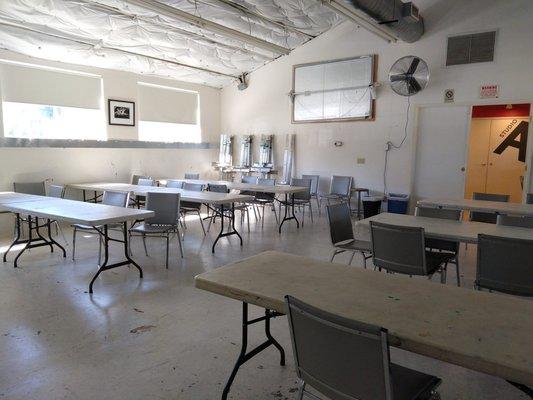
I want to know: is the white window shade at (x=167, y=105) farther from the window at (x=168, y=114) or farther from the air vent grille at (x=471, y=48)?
the air vent grille at (x=471, y=48)

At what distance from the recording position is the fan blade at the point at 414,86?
680 cm

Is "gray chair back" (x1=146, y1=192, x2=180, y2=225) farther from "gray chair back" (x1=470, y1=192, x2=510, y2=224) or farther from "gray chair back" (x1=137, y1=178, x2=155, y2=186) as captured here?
"gray chair back" (x1=470, y1=192, x2=510, y2=224)

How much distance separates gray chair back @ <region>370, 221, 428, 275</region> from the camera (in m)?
2.79

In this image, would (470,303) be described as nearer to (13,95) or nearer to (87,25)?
(87,25)

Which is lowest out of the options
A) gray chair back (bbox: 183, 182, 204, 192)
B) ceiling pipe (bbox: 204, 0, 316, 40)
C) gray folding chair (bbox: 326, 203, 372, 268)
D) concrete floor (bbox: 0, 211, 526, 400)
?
concrete floor (bbox: 0, 211, 526, 400)

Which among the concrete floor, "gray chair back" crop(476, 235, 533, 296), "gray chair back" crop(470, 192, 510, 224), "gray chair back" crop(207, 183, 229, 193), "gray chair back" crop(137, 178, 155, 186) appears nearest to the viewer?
the concrete floor

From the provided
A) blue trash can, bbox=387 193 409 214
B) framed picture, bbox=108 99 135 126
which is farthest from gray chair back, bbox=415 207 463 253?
framed picture, bbox=108 99 135 126

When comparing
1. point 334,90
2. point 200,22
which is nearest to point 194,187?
point 200,22

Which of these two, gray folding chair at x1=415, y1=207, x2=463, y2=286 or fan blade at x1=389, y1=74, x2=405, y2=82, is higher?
fan blade at x1=389, y1=74, x2=405, y2=82

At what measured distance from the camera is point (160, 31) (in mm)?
6422

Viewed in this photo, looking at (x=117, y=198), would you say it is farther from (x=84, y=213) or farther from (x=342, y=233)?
(x=342, y=233)

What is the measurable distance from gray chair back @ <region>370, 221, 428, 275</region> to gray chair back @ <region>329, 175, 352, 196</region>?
15.9 feet

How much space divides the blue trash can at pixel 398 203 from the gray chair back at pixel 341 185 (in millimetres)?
845

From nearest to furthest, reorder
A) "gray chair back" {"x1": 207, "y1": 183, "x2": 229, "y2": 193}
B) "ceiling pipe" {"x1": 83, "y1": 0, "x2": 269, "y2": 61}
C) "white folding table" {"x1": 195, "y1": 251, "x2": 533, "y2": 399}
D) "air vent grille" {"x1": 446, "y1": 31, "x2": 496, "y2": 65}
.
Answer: "white folding table" {"x1": 195, "y1": 251, "x2": 533, "y2": 399} → "ceiling pipe" {"x1": 83, "y1": 0, "x2": 269, "y2": 61} → "gray chair back" {"x1": 207, "y1": 183, "x2": 229, "y2": 193} → "air vent grille" {"x1": 446, "y1": 31, "x2": 496, "y2": 65}
